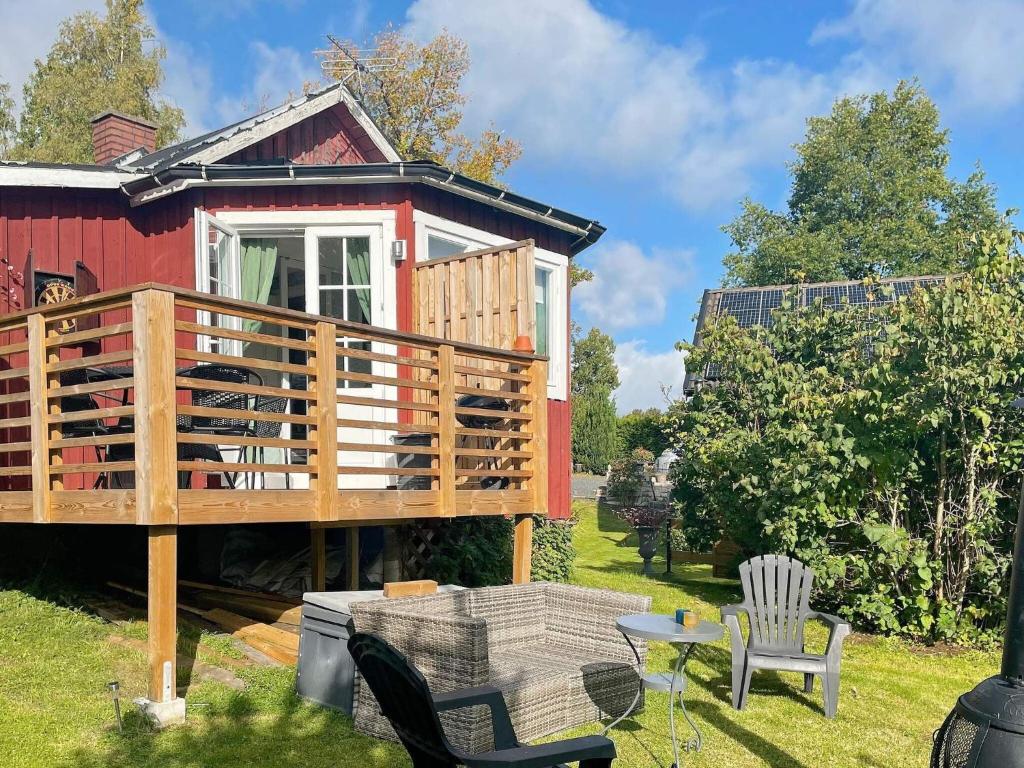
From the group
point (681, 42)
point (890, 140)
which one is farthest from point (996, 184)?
point (681, 42)

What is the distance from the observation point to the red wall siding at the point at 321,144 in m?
9.95

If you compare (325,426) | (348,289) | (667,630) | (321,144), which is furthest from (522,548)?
(321,144)

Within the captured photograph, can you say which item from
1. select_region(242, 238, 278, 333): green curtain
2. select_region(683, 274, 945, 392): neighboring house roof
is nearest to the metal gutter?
select_region(242, 238, 278, 333): green curtain

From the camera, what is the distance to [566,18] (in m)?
17.4

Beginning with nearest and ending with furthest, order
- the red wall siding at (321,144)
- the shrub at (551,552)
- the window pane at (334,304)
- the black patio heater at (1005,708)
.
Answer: the black patio heater at (1005,708) → the window pane at (334,304) → the shrub at (551,552) → the red wall siding at (321,144)

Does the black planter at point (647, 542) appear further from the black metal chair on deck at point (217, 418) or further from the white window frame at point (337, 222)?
the black metal chair on deck at point (217, 418)

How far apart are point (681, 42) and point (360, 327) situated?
42.5ft

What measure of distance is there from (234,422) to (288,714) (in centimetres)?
197

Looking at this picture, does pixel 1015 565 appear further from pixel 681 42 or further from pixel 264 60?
Answer: pixel 264 60

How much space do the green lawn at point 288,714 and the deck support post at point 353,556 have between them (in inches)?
77.7

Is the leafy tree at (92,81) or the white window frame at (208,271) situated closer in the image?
the white window frame at (208,271)

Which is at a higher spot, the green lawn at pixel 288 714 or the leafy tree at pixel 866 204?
the leafy tree at pixel 866 204

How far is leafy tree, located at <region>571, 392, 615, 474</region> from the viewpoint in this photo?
88.6 ft

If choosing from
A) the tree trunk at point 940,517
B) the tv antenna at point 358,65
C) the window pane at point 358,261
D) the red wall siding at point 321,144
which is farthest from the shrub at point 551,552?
the tv antenna at point 358,65
